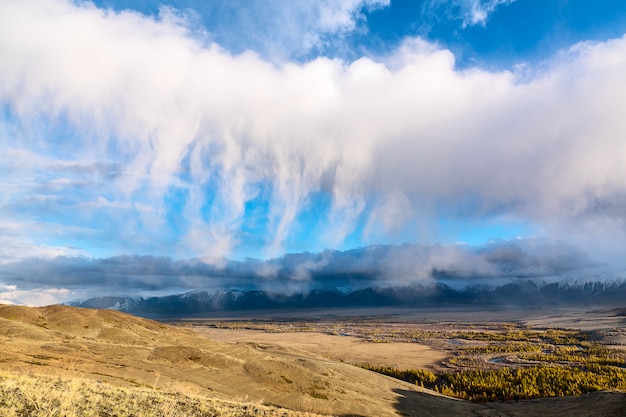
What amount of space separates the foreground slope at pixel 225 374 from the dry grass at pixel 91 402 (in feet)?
15.4

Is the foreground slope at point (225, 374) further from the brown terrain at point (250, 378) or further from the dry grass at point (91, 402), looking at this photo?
the dry grass at point (91, 402)

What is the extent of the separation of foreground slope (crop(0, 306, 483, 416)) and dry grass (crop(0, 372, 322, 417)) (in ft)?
15.4

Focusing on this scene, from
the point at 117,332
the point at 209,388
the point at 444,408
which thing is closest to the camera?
the point at 209,388

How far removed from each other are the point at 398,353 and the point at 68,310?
5020 centimetres

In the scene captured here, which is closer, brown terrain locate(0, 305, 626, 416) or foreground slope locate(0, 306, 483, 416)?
foreground slope locate(0, 306, 483, 416)

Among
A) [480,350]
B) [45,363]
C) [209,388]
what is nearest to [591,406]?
[209,388]

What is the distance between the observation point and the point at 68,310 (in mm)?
50219

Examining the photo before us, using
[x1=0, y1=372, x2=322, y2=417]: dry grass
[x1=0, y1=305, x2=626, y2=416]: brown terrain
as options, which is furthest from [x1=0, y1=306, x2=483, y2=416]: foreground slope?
[x1=0, y1=372, x2=322, y2=417]: dry grass

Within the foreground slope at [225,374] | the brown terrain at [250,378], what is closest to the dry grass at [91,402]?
the brown terrain at [250,378]

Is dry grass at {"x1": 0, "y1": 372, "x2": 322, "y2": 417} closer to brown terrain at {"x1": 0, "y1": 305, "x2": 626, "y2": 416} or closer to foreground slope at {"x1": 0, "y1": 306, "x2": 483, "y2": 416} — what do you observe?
brown terrain at {"x1": 0, "y1": 305, "x2": 626, "y2": 416}

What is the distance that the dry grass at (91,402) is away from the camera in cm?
1304

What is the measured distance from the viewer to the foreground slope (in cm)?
2339

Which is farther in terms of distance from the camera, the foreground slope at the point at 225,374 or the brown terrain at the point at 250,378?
the brown terrain at the point at 250,378

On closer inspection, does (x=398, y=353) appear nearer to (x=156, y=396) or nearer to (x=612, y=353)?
(x=612, y=353)
